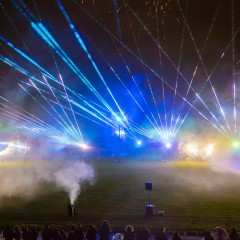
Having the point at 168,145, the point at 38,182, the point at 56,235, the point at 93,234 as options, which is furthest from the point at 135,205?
the point at 168,145

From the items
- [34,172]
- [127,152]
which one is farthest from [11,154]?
[34,172]

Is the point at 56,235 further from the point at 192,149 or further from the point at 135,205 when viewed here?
the point at 192,149

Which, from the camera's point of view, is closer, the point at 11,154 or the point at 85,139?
the point at 11,154

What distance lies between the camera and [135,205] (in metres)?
21.5

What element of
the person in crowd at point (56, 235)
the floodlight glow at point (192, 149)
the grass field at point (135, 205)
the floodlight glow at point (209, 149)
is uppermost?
the floodlight glow at point (192, 149)

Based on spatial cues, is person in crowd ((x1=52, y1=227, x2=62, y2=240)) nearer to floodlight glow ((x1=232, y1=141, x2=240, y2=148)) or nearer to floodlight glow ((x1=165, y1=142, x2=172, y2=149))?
floodlight glow ((x1=232, y1=141, x2=240, y2=148))

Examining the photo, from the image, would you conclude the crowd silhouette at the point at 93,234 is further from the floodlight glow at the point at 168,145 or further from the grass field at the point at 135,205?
the floodlight glow at the point at 168,145

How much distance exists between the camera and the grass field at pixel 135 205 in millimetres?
17453

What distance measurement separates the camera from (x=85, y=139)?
106 meters

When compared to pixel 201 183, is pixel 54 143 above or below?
above

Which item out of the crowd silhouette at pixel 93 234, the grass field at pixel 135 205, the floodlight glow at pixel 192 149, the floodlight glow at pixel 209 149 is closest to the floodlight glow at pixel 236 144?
the floodlight glow at pixel 209 149

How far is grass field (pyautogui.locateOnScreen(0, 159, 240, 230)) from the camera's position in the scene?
17.5m

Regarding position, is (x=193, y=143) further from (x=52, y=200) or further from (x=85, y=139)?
(x=52, y=200)

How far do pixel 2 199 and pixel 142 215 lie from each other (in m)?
11.9
